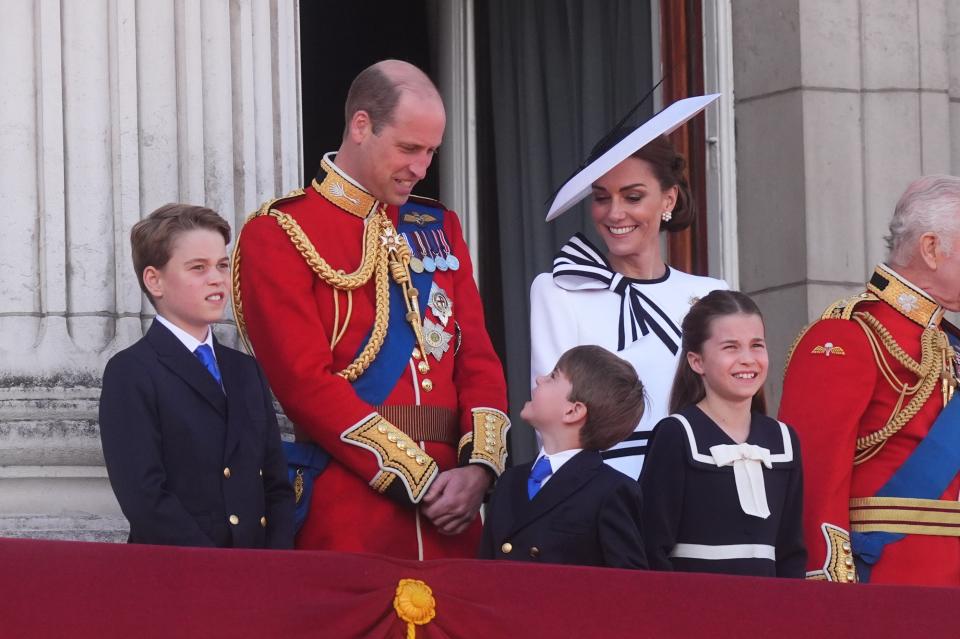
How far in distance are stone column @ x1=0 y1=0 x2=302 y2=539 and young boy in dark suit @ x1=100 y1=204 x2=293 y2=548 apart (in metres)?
0.59

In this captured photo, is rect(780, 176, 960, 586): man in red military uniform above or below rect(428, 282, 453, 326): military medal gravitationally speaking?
below

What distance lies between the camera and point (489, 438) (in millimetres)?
5430

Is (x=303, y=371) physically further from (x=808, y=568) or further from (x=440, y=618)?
(x=808, y=568)

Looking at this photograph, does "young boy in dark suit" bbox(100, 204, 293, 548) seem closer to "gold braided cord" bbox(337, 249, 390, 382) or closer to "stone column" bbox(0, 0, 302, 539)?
"gold braided cord" bbox(337, 249, 390, 382)

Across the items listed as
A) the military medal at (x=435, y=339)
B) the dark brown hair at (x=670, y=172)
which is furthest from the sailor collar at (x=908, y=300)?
the military medal at (x=435, y=339)

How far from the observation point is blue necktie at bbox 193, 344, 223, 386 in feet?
16.8

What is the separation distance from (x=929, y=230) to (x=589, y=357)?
1077 mm

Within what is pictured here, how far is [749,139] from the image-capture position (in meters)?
7.89

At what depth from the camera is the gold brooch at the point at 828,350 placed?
5.64 m

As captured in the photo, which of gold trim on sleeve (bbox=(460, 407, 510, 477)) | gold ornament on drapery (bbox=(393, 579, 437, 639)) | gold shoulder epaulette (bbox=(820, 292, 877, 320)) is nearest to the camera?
gold ornament on drapery (bbox=(393, 579, 437, 639))

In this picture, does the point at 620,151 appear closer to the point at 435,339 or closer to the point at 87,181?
the point at 435,339

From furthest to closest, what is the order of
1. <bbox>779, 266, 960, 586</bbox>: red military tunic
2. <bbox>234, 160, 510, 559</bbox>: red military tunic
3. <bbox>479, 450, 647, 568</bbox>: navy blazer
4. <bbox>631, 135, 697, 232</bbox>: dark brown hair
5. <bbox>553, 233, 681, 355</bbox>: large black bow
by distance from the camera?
<bbox>631, 135, 697, 232</bbox>: dark brown hair, <bbox>553, 233, 681, 355</bbox>: large black bow, <bbox>779, 266, 960, 586</bbox>: red military tunic, <bbox>234, 160, 510, 559</bbox>: red military tunic, <bbox>479, 450, 647, 568</bbox>: navy blazer

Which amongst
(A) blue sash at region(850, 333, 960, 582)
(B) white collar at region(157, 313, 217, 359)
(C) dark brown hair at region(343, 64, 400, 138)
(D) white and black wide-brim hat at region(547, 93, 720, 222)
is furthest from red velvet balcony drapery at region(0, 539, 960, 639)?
(D) white and black wide-brim hat at region(547, 93, 720, 222)

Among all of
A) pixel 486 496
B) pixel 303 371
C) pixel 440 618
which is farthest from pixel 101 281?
pixel 440 618
